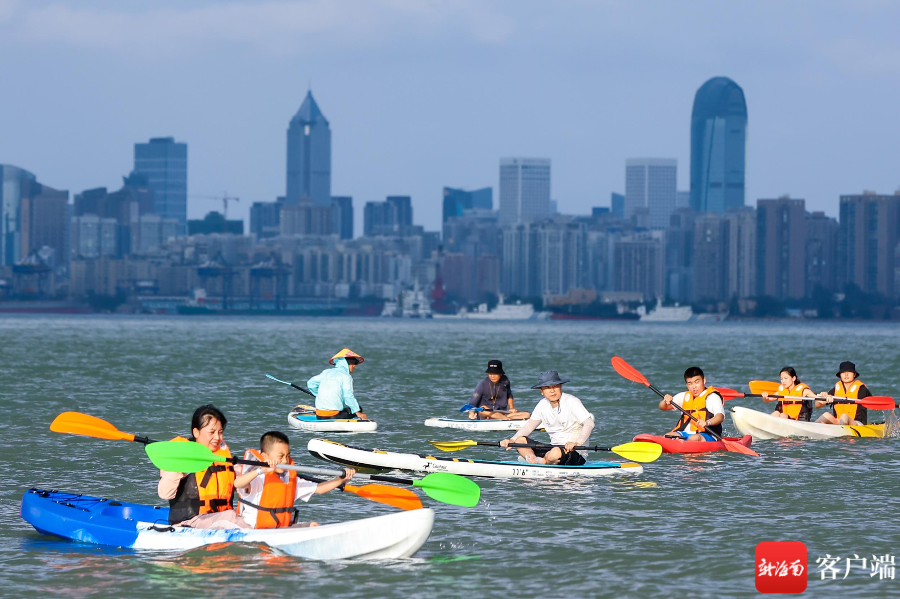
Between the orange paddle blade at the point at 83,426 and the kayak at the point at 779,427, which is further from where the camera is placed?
the kayak at the point at 779,427

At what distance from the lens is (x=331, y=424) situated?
2200cm

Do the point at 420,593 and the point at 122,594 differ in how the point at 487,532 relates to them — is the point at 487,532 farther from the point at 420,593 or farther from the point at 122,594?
the point at 122,594

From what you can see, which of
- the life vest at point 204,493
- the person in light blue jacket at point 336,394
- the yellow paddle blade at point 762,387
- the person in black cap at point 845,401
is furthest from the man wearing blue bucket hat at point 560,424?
the yellow paddle blade at point 762,387

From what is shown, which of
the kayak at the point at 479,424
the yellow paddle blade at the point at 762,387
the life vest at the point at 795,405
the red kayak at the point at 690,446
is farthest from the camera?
the yellow paddle blade at the point at 762,387

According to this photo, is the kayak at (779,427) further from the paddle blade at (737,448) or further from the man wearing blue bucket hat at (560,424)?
the man wearing blue bucket hat at (560,424)

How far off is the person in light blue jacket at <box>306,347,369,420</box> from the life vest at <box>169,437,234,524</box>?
29.5 ft

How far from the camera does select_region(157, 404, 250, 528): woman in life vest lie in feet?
37.5

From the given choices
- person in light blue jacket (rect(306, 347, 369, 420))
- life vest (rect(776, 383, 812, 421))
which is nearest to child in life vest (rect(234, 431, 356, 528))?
person in light blue jacket (rect(306, 347, 369, 420))

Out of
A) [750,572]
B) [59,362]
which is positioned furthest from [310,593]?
[59,362]

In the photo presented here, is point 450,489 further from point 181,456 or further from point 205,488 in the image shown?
point 181,456

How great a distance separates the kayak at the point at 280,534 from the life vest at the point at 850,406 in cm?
1301

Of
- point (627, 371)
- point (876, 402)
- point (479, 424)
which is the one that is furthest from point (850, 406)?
point (479, 424)

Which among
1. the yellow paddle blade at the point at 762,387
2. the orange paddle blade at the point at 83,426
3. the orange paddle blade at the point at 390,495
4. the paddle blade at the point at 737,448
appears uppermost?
the orange paddle blade at the point at 83,426

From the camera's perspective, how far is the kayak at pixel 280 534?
1166 cm
